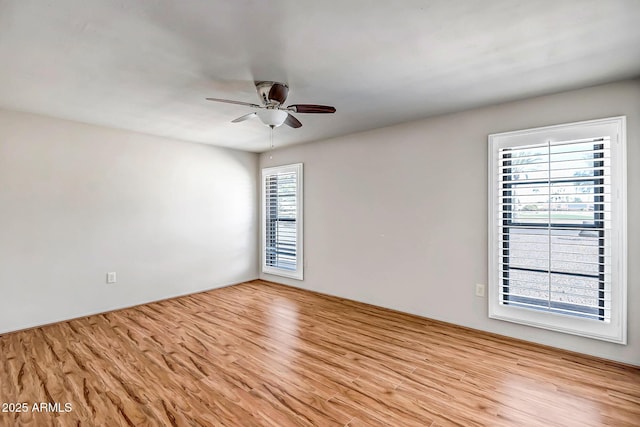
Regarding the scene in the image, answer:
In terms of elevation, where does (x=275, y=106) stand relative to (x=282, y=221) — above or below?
above

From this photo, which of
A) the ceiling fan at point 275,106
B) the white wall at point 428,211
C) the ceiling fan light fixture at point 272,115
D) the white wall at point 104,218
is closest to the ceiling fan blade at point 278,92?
the ceiling fan at point 275,106

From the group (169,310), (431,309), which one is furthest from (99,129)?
(431,309)

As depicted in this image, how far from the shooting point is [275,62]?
2.22m

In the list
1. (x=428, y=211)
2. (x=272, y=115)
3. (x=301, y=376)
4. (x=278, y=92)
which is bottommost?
(x=301, y=376)

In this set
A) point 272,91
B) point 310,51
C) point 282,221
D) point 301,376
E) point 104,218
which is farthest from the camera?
point 282,221

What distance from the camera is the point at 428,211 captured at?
3629 mm

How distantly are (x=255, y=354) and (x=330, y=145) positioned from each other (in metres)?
3.09

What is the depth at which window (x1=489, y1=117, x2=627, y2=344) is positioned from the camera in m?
2.54

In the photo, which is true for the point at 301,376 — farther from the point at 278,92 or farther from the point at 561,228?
the point at 561,228

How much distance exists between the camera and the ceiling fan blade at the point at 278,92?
2.51 meters

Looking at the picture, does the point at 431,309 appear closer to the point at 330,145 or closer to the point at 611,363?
the point at 611,363

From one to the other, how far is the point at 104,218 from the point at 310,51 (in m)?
3.48

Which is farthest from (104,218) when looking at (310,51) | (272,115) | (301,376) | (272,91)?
(310,51)

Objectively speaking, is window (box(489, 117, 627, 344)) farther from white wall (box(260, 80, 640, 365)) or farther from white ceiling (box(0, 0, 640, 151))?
white ceiling (box(0, 0, 640, 151))
